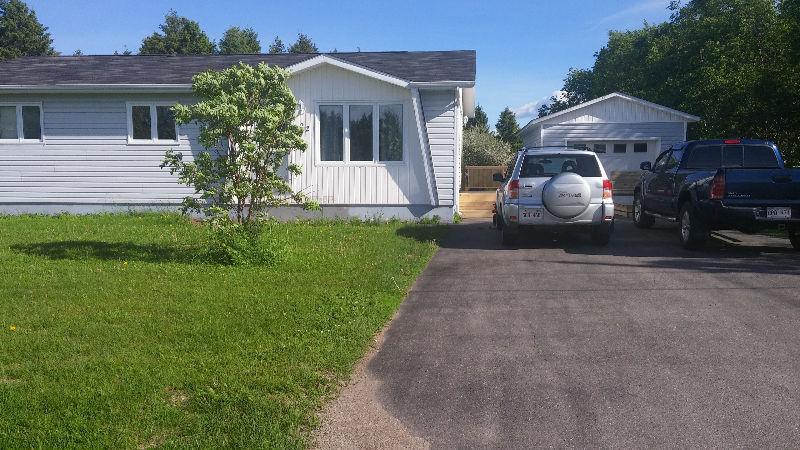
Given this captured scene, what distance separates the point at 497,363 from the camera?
5344mm

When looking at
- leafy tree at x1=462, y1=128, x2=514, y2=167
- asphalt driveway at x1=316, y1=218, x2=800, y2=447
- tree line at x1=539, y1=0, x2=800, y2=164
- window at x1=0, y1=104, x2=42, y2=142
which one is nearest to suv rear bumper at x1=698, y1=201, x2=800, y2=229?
asphalt driveway at x1=316, y1=218, x2=800, y2=447

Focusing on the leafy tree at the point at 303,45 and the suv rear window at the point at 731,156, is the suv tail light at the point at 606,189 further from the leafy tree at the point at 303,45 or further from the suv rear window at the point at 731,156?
the leafy tree at the point at 303,45

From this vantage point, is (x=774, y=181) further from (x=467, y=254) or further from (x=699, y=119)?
(x=699, y=119)

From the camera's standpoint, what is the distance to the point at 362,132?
49.0ft

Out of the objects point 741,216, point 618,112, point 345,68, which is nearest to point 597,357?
point 741,216

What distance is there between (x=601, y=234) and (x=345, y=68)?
6.44 meters

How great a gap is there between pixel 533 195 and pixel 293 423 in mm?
7707

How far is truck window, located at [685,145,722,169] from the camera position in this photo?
12781 millimetres

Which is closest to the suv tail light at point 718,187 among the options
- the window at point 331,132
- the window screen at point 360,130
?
the window screen at point 360,130

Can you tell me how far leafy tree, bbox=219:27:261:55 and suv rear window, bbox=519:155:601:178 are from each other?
5963 cm

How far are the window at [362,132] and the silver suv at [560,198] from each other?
12.8ft

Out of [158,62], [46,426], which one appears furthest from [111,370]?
[158,62]

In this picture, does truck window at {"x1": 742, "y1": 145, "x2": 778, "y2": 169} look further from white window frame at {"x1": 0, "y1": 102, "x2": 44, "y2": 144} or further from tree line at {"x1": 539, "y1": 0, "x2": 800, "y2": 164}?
white window frame at {"x1": 0, "y1": 102, "x2": 44, "y2": 144}

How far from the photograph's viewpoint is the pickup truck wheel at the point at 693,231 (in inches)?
431
